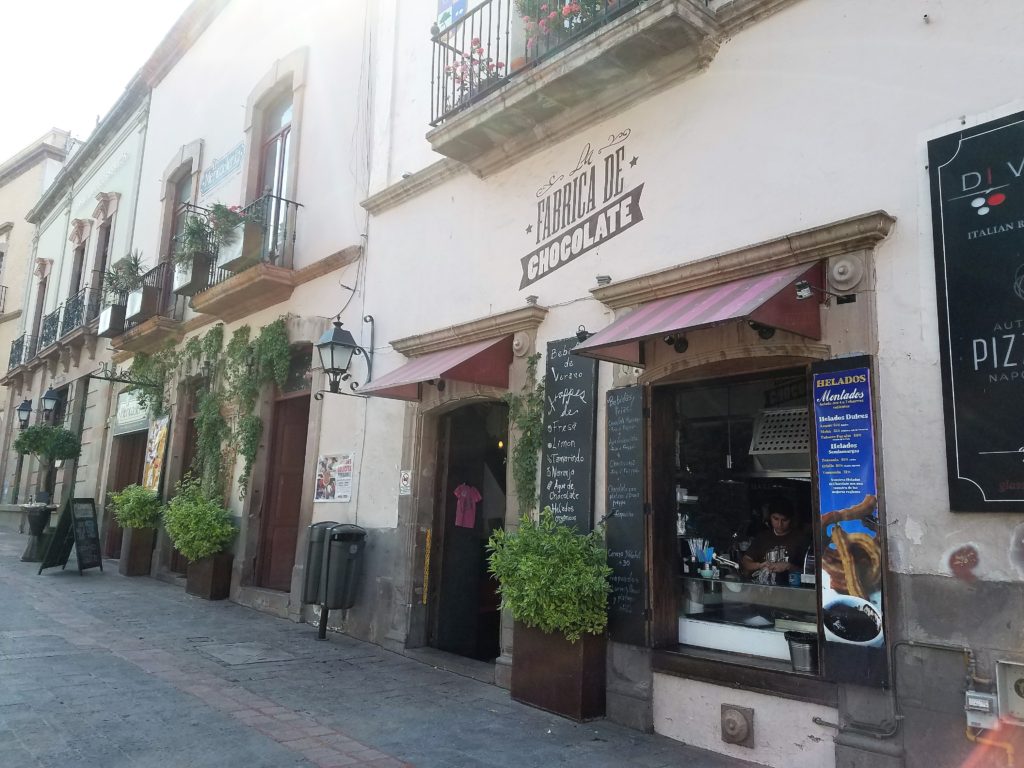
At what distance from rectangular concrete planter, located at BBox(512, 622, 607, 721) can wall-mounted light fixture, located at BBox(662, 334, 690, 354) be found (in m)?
2.15

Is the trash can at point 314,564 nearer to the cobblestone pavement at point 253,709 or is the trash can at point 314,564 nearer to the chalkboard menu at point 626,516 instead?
the cobblestone pavement at point 253,709

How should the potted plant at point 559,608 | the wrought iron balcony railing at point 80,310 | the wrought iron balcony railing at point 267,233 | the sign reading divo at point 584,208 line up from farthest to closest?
the wrought iron balcony railing at point 80,310, the wrought iron balcony railing at point 267,233, the sign reading divo at point 584,208, the potted plant at point 559,608

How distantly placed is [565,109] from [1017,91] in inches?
137

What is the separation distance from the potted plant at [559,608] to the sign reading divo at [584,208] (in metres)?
2.26

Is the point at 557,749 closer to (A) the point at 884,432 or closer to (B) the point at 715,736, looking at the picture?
(B) the point at 715,736

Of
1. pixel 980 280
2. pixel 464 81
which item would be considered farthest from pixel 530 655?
pixel 464 81

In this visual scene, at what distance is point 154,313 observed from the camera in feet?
46.0

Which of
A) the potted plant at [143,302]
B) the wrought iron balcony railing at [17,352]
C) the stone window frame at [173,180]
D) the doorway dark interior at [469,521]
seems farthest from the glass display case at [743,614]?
the wrought iron balcony railing at [17,352]

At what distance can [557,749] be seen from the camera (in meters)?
A: 4.95

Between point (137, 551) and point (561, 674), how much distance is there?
10049 millimetres

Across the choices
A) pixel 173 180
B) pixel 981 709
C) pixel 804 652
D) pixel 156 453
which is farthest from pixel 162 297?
pixel 981 709

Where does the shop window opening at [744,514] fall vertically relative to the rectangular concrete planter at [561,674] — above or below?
above

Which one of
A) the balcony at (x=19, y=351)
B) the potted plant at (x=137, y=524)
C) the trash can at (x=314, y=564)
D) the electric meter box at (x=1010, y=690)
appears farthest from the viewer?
the balcony at (x=19, y=351)

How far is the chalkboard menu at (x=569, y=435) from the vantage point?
6.16m
